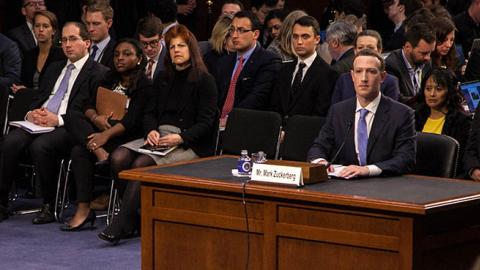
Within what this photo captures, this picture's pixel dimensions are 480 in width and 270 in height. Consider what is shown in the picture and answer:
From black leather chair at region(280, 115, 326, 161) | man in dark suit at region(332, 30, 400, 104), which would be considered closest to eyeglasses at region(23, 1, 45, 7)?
man in dark suit at region(332, 30, 400, 104)

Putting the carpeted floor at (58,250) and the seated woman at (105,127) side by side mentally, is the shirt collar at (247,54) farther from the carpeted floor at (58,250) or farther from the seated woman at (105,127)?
the carpeted floor at (58,250)

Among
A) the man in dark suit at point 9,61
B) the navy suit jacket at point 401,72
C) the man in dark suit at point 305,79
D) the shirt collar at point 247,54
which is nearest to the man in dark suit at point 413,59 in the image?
the navy suit jacket at point 401,72

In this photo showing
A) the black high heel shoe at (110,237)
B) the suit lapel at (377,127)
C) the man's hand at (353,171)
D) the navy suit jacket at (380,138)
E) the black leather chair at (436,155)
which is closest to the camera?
the man's hand at (353,171)

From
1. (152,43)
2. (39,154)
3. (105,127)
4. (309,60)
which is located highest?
(152,43)

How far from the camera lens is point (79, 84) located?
319 inches

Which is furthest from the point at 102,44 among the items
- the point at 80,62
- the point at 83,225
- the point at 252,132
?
the point at 252,132

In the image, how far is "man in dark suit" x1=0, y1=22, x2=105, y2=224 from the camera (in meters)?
7.79

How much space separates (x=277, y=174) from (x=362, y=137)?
0.77 meters

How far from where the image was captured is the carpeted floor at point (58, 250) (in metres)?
6.41

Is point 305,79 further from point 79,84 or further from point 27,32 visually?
point 27,32

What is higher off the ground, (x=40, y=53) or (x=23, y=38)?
(x=23, y=38)

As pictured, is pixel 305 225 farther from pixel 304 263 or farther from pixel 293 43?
pixel 293 43

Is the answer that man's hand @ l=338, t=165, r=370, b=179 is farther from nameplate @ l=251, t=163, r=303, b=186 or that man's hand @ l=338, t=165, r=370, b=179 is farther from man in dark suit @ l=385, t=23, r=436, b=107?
man in dark suit @ l=385, t=23, r=436, b=107

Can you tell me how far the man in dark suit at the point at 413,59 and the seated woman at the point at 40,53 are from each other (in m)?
2.84
